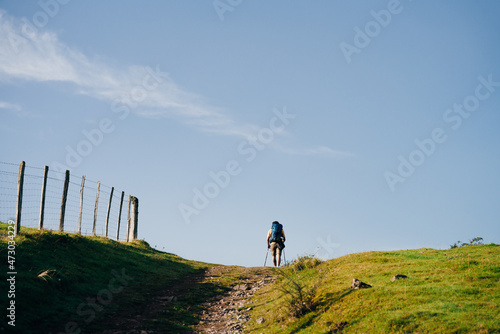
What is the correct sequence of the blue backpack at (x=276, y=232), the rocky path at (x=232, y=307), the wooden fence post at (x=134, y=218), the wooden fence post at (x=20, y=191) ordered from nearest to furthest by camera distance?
the rocky path at (x=232, y=307) → the wooden fence post at (x=20, y=191) → the blue backpack at (x=276, y=232) → the wooden fence post at (x=134, y=218)

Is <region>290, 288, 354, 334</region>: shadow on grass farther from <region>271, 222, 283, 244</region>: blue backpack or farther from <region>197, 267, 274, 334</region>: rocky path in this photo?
<region>271, 222, 283, 244</region>: blue backpack

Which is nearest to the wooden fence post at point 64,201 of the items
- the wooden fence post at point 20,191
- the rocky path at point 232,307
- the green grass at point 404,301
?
the wooden fence post at point 20,191

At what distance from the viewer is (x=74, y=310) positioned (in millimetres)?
13914

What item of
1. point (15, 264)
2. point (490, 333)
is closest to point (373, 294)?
point (490, 333)

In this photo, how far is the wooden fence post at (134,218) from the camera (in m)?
35.5

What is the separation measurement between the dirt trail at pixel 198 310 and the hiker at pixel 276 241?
2805mm

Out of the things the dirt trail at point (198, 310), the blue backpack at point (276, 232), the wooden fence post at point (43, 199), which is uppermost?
the wooden fence post at point (43, 199)

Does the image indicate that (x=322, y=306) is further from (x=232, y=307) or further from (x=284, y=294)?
(x=232, y=307)

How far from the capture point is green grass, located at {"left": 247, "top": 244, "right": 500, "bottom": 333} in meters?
10.6

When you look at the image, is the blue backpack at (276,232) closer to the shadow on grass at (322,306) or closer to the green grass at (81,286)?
the green grass at (81,286)

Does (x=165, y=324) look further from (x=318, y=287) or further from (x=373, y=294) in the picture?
(x=373, y=294)

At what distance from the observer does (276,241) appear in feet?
83.9

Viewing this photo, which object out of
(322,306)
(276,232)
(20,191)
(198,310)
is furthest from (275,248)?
(20,191)

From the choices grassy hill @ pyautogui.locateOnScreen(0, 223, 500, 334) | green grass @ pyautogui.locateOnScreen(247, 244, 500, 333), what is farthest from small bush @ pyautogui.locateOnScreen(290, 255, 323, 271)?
green grass @ pyautogui.locateOnScreen(247, 244, 500, 333)
